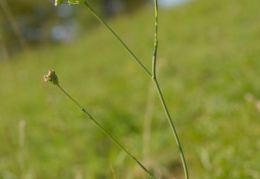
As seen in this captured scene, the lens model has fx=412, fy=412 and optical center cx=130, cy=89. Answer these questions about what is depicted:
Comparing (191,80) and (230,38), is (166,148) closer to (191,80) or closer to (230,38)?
(191,80)

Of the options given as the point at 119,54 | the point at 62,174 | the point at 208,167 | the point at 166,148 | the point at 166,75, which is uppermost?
the point at 208,167

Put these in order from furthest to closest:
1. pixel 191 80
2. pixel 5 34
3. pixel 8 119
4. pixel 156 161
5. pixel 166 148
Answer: pixel 5 34
pixel 8 119
pixel 191 80
pixel 166 148
pixel 156 161

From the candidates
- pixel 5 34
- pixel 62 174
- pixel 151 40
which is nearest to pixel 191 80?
pixel 62 174

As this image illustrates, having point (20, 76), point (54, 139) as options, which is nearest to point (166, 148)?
point (54, 139)

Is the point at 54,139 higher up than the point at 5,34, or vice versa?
the point at 54,139

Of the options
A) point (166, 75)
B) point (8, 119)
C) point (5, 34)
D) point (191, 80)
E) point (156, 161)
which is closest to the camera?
point (156, 161)

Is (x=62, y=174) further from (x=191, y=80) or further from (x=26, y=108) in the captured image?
(x=26, y=108)

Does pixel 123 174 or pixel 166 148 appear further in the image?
pixel 166 148
